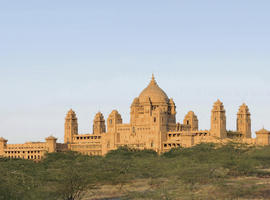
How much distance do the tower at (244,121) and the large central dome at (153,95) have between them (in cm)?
2430

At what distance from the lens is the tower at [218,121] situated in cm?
16550

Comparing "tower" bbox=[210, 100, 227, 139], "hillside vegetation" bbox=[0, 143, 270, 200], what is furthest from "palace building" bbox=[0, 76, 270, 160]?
"hillside vegetation" bbox=[0, 143, 270, 200]

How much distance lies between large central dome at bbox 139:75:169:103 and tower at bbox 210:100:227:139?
2425 centimetres

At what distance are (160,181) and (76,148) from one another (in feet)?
334

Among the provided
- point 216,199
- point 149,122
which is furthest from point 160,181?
point 149,122

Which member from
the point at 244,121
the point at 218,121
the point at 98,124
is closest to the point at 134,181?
the point at 218,121

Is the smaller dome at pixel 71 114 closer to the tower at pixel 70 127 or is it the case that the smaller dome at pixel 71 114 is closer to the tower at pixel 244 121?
the tower at pixel 70 127

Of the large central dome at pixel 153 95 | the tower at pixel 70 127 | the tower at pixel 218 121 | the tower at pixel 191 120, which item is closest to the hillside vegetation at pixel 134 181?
the tower at pixel 218 121

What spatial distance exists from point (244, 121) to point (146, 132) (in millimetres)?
28941

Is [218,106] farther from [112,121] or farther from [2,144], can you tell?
[2,144]

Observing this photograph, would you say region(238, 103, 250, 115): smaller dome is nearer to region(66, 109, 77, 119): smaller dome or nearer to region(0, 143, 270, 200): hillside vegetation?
region(66, 109, 77, 119): smaller dome

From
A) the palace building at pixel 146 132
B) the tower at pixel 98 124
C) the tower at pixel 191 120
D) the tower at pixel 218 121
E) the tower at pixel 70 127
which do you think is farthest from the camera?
the tower at pixel 98 124

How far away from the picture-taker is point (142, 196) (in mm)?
72562

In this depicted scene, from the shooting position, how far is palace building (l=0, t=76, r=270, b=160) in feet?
548
